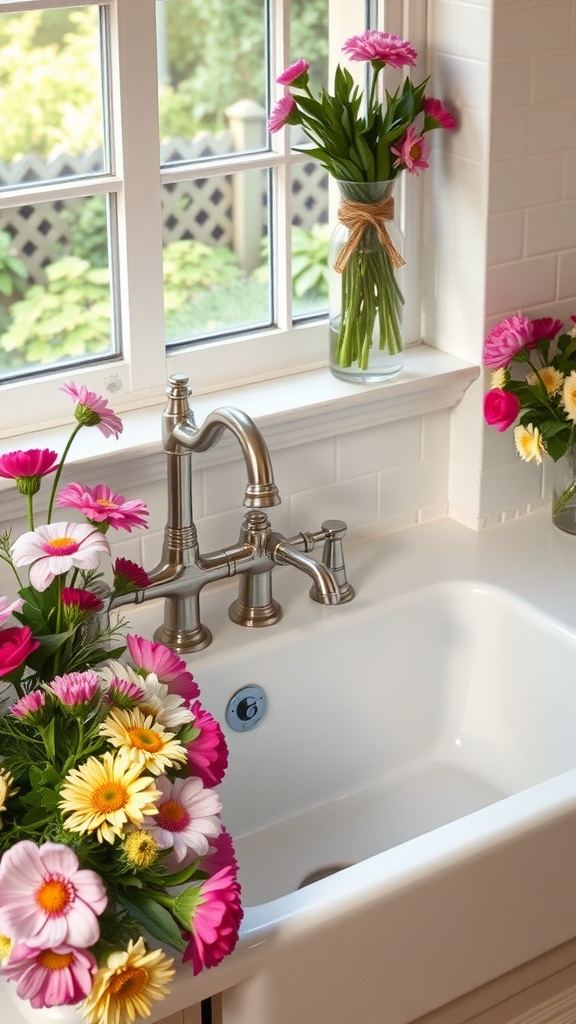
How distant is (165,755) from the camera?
116 centimetres

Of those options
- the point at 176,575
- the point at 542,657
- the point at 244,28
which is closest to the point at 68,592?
the point at 176,575

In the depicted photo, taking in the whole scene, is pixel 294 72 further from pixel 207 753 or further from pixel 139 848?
pixel 139 848

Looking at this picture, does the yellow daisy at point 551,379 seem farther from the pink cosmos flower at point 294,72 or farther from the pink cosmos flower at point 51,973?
the pink cosmos flower at point 51,973

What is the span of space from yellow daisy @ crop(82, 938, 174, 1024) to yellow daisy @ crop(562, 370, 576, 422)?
100cm

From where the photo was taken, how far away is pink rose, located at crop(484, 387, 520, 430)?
1.82m

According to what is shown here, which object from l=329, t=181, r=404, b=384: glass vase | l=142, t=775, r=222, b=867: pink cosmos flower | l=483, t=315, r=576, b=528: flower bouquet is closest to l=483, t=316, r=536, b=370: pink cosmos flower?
l=483, t=315, r=576, b=528: flower bouquet

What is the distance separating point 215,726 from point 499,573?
714mm

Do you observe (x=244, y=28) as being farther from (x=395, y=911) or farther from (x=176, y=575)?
(x=395, y=911)

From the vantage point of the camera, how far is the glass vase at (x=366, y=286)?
175cm

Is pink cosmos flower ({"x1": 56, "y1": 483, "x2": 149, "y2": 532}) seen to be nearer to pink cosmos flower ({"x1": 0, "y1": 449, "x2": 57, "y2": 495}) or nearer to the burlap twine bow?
pink cosmos flower ({"x1": 0, "y1": 449, "x2": 57, "y2": 495})

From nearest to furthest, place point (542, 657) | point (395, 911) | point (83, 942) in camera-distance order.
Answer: point (83, 942) → point (395, 911) → point (542, 657)

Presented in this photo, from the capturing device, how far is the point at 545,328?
72.7 inches

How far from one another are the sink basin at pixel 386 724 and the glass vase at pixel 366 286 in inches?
12.8

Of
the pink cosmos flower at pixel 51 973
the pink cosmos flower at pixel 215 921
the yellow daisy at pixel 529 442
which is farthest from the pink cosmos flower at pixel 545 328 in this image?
the pink cosmos flower at pixel 51 973
